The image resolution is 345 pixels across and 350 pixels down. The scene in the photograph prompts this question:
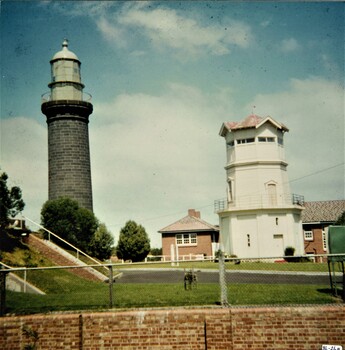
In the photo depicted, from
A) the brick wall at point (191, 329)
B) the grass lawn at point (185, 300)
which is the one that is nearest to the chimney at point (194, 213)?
the grass lawn at point (185, 300)

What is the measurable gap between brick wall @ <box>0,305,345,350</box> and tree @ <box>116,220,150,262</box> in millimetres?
35711

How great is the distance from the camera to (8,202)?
21.1 metres

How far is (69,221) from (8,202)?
10959mm

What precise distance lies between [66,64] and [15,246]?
76.1ft

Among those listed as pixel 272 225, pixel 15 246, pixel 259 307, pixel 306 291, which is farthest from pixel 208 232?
pixel 259 307

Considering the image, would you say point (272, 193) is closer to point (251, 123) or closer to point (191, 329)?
point (251, 123)

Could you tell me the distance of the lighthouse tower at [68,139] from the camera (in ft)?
119

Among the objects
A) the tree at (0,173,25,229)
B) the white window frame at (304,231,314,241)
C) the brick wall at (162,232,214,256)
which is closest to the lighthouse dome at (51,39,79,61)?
the tree at (0,173,25,229)

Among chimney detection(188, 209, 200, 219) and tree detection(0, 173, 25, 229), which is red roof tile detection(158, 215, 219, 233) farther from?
tree detection(0, 173, 25, 229)

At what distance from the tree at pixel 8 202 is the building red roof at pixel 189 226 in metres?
28.5

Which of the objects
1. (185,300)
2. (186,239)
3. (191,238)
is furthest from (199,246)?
(185,300)

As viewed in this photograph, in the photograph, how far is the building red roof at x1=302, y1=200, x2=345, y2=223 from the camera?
46.2 m

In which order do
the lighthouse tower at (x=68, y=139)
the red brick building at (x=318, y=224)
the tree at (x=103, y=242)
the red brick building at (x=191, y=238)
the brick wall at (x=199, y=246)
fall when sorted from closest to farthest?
1. the lighthouse tower at (x=68, y=139)
2. the tree at (x=103, y=242)
3. the red brick building at (x=318, y=224)
4. the brick wall at (x=199, y=246)
5. the red brick building at (x=191, y=238)

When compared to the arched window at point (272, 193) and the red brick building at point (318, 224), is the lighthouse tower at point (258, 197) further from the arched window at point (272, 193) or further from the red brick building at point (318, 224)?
the red brick building at point (318, 224)
